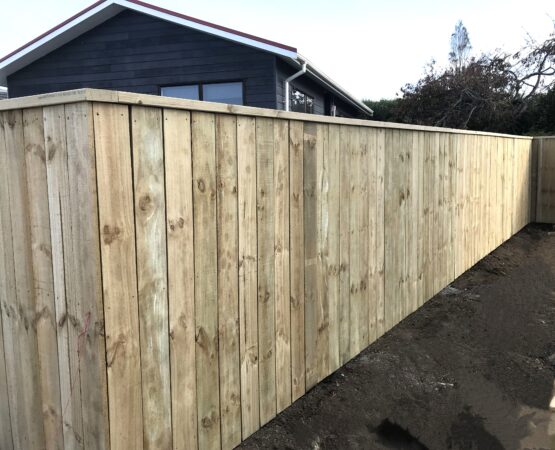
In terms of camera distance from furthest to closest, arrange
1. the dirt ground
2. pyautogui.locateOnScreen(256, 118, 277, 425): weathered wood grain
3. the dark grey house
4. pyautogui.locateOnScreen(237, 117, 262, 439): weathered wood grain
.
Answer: the dark grey house
the dirt ground
pyautogui.locateOnScreen(256, 118, 277, 425): weathered wood grain
pyautogui.locateOnScreen(237, 117, 262, 439): weathered wood grain

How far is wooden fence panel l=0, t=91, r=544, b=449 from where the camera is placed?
6.16ft

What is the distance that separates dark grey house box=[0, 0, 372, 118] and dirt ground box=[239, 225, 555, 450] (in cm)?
725

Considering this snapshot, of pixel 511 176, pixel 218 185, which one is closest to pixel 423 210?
pixel 218 185

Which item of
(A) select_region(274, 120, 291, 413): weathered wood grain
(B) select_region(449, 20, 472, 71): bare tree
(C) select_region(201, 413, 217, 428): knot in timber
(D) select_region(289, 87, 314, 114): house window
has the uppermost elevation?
(B) select_region(449, 20, 472, 71): bare tree

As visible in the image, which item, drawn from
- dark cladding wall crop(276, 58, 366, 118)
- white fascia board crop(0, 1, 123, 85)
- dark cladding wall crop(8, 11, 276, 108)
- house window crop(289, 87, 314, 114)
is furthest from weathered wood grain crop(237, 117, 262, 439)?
white fascia board crop(0, 1, 123, 85)

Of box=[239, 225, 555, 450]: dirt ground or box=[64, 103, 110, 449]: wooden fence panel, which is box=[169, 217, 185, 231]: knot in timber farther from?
box=[239, 225, 555, 450]: dirt ground

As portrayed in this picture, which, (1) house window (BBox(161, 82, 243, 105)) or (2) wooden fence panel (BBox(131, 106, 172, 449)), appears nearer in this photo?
(2) wooden fence panel (BBox(131, 106, 172, 449))

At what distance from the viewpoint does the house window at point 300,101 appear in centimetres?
1281

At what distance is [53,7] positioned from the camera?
13.7 metres

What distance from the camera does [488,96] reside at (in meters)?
17.3

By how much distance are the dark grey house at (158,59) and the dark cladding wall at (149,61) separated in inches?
0.8

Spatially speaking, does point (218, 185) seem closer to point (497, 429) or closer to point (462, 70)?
point (497, 429)

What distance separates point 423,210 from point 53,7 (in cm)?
1290

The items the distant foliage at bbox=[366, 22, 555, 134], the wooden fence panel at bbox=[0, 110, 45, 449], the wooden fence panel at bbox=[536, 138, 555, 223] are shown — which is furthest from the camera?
the distant foliage at bbox=[366, 22, 555, 134]
